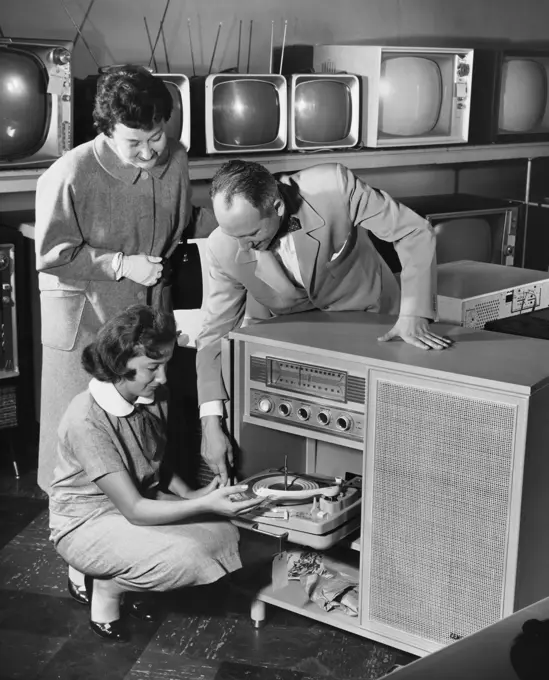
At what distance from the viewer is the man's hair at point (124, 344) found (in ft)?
7.85

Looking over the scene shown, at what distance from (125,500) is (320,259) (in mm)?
775

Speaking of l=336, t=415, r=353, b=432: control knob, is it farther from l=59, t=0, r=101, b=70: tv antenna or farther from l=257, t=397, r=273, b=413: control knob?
l=59, t=0, r=101, b=70: tv antenna

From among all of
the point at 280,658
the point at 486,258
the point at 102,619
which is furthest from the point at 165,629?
the point at 486,258

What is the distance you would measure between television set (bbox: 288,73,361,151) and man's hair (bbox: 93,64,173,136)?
1170 mm

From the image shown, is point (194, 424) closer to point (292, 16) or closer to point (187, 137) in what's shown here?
point (187, 137)

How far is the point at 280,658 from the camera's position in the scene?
2.44 meters

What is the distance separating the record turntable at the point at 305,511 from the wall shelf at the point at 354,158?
4.41 ft

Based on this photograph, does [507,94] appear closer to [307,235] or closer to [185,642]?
[307,235]

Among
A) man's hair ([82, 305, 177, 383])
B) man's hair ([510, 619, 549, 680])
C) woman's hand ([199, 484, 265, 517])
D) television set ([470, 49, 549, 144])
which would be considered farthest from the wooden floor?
television set ([470, 49, 549, 144])

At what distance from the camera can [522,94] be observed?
4.47 metres

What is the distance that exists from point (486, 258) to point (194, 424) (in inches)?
81.0

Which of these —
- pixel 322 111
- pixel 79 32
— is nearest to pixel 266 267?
pixel 322 111

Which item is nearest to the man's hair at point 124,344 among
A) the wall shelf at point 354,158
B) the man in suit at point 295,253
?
the man in suit at point 295,253

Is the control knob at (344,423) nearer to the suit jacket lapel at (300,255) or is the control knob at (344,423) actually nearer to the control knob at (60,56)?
the suit jacket lapel at (300,255)
